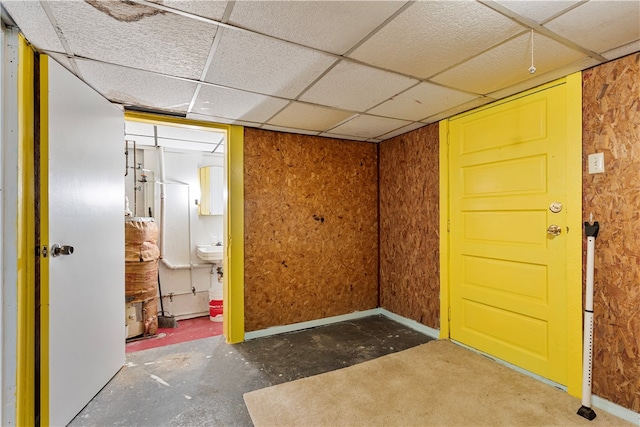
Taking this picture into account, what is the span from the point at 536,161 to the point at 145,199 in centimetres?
434

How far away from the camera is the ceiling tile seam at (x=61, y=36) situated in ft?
4.24

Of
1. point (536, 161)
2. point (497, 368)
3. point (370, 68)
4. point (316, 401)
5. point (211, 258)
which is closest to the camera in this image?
point (370, 68)

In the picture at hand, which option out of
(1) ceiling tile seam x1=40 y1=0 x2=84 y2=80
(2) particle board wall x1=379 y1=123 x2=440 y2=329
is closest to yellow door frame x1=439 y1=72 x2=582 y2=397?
(2) particle board wall x1=379 y1=123 x2=440 y2=329

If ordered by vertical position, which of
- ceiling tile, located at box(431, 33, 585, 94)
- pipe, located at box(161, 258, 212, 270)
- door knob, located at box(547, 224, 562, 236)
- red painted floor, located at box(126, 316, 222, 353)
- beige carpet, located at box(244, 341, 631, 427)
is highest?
ceiling tile, located at box(431, 33, 585, 94)

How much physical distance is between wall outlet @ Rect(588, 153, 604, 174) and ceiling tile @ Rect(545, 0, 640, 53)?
2.02 feet

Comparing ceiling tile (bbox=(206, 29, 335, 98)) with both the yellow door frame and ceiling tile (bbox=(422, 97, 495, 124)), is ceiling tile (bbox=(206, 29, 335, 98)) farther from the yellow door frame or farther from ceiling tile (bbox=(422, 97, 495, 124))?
the yellow door frame

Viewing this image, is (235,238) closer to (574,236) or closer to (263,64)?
(263,64)

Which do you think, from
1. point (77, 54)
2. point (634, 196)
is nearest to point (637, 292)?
point (634, 196)

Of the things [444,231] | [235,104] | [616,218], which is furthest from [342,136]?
[616,218]

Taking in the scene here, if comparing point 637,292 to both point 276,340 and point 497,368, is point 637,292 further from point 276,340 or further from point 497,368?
point 276,340

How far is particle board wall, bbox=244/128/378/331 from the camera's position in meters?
3.14

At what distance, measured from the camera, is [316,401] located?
6.55 feet

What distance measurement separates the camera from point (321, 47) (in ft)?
5.30

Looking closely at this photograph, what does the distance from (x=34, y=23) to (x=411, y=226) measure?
3178 mm
